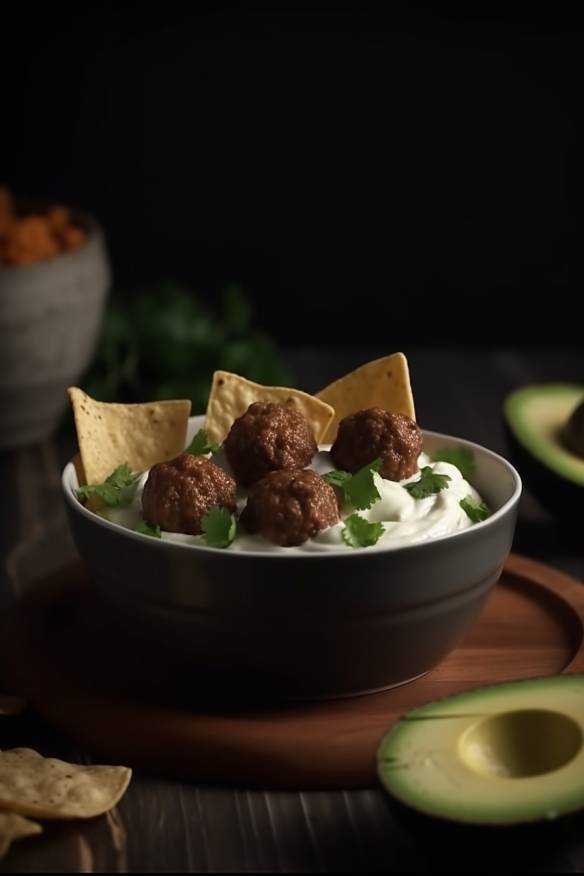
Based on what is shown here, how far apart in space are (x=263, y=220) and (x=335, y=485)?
7.64ft

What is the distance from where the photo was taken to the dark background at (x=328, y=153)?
3.99 m

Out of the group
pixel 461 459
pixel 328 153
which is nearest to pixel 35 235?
pixel 328 153

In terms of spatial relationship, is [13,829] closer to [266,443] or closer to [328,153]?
[266,443]

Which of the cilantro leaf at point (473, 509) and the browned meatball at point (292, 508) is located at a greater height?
the browned meatball at point (292, 508)

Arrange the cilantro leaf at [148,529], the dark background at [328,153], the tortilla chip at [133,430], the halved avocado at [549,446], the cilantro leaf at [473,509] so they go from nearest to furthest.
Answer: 1. the cilantro leaf at [148,529]
2. the cilantro leaf at [473,509]
3. the tortilla chip at [133,430]
4. the halved avocado at [549,446]
5. the dark background at [328,153]

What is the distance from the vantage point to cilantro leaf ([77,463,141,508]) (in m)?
2.08

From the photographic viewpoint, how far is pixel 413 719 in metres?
1.77

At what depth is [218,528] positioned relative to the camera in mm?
1922

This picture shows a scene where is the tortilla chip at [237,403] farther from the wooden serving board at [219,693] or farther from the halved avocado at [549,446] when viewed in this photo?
the halved avocado at [549,446]

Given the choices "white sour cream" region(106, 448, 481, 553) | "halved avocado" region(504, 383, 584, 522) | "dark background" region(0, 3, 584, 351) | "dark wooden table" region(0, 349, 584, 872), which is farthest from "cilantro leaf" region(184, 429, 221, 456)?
"dark background" region(0, 3, 584, 351)

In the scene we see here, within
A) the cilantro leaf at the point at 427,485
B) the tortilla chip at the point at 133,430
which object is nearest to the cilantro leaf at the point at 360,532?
the cilantro leaf at the point at 427,485

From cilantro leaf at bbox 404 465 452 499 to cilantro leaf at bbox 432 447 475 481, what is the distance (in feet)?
0.54

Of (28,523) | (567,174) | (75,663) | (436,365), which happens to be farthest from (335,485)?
(567,174)

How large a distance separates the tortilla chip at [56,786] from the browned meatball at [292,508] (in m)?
0.36
